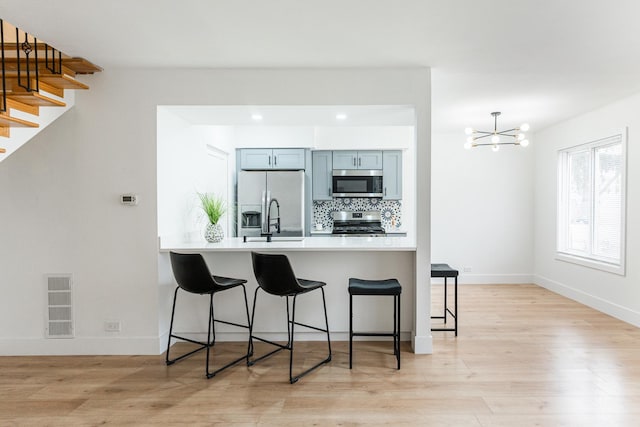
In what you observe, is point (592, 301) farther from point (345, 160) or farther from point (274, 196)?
point (274, 196)

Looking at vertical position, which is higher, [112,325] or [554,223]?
[554,223]

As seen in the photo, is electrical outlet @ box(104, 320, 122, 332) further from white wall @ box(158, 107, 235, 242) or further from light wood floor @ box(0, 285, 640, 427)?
white wall @ box(158, 107, 235, 242)

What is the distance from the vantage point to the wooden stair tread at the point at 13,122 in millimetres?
2660

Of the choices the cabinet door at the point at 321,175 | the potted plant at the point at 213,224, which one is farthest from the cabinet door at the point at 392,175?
the potted plant at the point at 213,224

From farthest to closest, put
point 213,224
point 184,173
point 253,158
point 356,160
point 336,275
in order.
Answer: point 356,160
point 253,158
point 184,173
point 213,224
point 336,275

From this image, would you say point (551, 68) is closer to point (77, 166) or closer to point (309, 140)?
point (309, 140)

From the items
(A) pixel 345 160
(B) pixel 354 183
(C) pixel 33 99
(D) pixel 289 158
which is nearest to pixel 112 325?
(C) pixel 33 99

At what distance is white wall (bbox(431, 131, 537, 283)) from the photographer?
646 cm

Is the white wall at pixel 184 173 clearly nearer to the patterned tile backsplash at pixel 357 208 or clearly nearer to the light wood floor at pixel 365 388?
the light wood floor at pixel 365 388

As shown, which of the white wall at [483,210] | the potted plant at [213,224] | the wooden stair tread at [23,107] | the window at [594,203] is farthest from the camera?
the white wall at [483,210]

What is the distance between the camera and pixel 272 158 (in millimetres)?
6199

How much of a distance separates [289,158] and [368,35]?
11.6ft

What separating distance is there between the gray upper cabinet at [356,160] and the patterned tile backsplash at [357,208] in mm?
593

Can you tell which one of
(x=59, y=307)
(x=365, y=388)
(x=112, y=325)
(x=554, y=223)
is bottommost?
(x=365, y=388)
